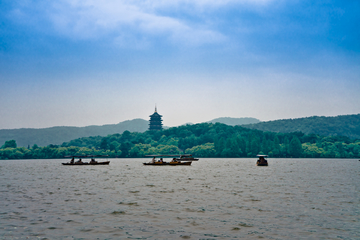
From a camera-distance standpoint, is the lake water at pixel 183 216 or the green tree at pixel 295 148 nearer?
the lake water at pixel 183 216

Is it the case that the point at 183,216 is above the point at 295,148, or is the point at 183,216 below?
below

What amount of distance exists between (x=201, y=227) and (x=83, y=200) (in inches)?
616

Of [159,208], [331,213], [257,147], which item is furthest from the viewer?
[257,147]

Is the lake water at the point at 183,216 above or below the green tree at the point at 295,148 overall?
below

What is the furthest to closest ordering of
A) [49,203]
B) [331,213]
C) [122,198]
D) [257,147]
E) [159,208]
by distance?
[257,147]
[122,198]
[49,203]
[159,208]
[331,213]

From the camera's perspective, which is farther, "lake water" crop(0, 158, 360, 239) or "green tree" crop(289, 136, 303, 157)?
"green tree" crop(289, 136, 303, 157)

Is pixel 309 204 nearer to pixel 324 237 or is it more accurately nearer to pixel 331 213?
pixel 331 213

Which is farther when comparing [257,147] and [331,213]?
[257,147]

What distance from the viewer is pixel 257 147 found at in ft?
645

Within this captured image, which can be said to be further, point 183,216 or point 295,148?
point 295,148

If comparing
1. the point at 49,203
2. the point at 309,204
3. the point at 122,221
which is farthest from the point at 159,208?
the point at 309,204

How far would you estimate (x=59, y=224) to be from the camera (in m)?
21.5

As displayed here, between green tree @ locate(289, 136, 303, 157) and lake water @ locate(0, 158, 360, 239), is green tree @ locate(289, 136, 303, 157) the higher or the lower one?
the higher one

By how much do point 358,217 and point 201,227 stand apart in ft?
36.3
